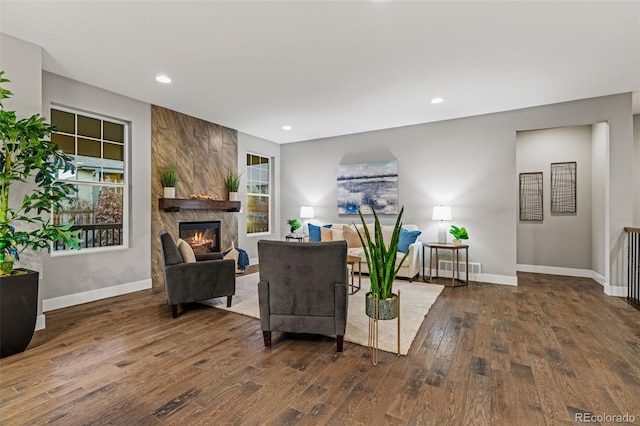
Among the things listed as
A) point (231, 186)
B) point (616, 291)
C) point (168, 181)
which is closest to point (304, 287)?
point (168, 181)

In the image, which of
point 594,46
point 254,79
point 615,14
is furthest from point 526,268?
point 254,79

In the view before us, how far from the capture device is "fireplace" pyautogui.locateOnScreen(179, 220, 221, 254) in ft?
16.4

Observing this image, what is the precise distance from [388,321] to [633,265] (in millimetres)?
3484

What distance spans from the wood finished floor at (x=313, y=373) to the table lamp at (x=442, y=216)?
186cm

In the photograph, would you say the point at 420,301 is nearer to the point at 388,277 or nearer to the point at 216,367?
the point at 388,277

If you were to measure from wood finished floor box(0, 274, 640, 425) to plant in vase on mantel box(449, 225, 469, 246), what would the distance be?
1.54 metres

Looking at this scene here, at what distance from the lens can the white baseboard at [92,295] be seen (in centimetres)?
346

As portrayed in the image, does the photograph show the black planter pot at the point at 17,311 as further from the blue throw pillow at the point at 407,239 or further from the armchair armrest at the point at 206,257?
the blue throw pillow at the point at 407,239

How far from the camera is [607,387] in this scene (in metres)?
1.95

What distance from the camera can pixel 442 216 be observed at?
4.87m

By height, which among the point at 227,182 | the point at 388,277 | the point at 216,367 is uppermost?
the point at 227,182

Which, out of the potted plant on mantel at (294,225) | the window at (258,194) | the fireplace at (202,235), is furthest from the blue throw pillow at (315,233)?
the fireplace at (202,235)

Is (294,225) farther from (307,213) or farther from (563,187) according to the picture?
(563,187)

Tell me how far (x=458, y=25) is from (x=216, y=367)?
3.34 meters
